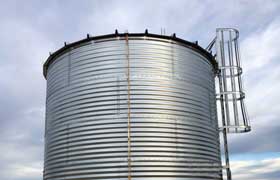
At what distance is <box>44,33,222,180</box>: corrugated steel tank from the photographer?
13.9 metres

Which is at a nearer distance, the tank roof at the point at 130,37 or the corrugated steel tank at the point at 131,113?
the corrugated steel tank at the point at 131,113

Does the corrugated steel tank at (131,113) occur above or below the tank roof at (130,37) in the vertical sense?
below

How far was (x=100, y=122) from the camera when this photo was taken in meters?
14.4

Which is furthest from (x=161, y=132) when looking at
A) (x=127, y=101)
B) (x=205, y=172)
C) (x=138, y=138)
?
(x=205, y=172)

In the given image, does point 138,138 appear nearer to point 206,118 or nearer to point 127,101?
point 127,101

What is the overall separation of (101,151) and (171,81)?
463 cm

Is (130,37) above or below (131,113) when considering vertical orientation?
above

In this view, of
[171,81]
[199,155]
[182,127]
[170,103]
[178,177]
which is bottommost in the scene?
[178,177]

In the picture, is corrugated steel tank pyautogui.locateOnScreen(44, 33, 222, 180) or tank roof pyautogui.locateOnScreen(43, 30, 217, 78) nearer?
corrugated steel tank pyautogui.locateOnScreen(44, 33, 222, 180)

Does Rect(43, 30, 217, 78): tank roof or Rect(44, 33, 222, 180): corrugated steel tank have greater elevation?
Rect(43, 30, 217, 78): tank roof

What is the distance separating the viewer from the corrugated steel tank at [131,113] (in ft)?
45.5

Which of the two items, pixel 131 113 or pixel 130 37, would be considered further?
pixel 130 37

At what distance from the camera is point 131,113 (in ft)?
47.1

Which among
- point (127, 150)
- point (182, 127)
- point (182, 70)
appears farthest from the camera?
point (182, 70)
